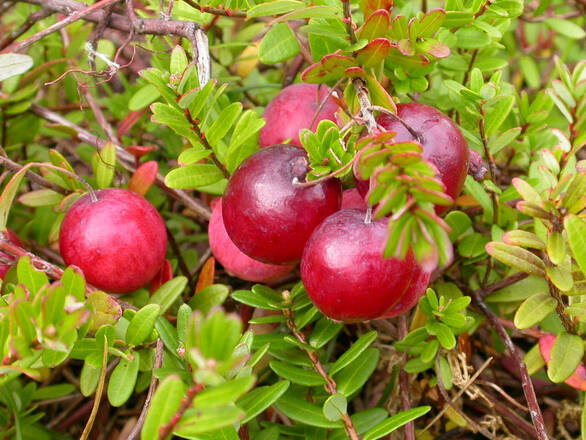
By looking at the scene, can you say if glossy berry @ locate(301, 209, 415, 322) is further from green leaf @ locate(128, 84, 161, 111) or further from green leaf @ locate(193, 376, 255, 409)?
green leaf @ locate(128, 84, 161, 111)

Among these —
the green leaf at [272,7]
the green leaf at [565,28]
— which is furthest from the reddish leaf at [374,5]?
the green leaf at [565,28]

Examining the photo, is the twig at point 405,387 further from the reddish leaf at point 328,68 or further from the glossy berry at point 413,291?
the reddish leaf at point 328,68

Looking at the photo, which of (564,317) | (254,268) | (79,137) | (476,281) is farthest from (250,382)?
(79,137)

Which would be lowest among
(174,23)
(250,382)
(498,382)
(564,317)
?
(498,382)

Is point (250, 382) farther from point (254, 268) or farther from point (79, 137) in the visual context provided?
point (79, 137)

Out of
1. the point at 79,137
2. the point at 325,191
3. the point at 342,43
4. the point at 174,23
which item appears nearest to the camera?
the point at 325,191

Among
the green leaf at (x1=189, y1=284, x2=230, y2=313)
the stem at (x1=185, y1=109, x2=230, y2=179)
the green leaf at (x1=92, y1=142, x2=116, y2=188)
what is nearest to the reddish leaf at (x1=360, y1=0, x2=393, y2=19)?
the stem at (x1=185, y1=109, x2=230, y2=179)

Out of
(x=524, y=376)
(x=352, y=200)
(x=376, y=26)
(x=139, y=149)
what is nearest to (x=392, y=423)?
(x=524, y=376)

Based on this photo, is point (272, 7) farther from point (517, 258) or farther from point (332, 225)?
point (517, 258)
